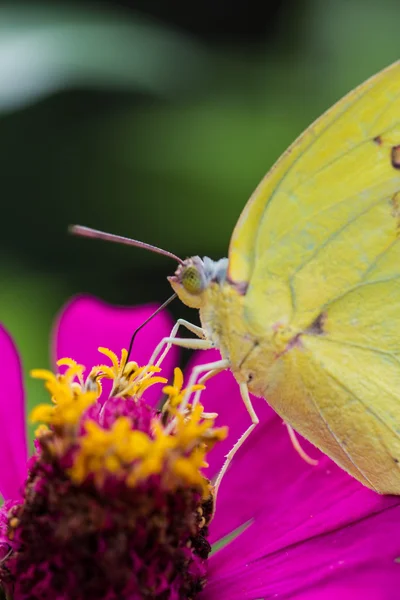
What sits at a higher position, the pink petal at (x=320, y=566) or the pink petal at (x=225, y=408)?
the pink petal at (x=225, y=408)

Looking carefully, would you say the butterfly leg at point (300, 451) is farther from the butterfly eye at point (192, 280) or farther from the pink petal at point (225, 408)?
the butterfly eye at point (192, 280)

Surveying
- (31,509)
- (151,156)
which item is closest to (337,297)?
(31,509)

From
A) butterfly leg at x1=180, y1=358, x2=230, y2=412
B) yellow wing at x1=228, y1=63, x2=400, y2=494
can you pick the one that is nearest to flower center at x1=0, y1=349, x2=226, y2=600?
butterfly leg at x1=180, y1=358, x2=230, y2=412

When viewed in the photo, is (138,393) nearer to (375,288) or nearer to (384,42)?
(375,288)

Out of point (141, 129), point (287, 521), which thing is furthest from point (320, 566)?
point (141, 129)

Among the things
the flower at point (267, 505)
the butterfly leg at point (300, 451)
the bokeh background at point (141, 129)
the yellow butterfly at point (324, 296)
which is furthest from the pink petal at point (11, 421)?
the bokeh background at point (141, 129)
